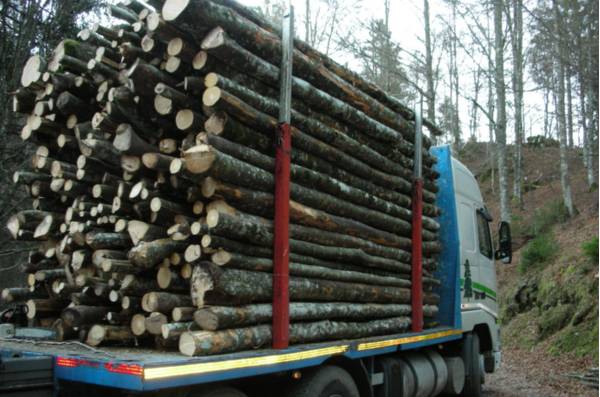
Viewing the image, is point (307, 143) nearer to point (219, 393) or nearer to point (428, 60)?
point (219, 393)

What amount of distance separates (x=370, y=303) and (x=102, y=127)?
3.26 m

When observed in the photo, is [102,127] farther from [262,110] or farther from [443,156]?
[443,156]

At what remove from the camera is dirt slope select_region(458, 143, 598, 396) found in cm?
1115

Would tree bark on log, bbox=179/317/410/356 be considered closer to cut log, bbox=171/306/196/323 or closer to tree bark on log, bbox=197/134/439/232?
cut log, bbox=171/306/196/323

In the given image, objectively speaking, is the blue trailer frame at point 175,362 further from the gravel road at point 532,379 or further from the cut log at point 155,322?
the gravel road at point 532,379

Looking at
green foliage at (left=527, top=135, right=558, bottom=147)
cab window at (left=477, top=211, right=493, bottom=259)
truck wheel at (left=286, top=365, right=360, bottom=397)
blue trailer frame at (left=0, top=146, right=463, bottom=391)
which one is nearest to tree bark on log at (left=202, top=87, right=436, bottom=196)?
blue trailer frame at (left=0, top=146, right=463, bottom=391)

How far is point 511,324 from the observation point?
15.5m

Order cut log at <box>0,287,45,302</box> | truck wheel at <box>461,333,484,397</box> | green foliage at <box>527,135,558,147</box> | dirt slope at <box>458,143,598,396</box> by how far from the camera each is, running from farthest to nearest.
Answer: green foliage at <box>527,135,558,147</box> < dirt slope at <box>458,143,598,396</box> < truck wheel at <box>461,333,484,397</box> < cut log at <box>0,287,45,302</box>

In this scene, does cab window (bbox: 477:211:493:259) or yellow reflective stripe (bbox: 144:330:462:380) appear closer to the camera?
yellow reflective stripe (bbox: 144:330:462:380)

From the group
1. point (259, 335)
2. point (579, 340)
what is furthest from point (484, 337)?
point (259, 335)

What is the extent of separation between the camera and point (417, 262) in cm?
723

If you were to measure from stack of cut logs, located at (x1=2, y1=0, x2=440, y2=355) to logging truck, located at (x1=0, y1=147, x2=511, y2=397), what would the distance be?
0.76 feet

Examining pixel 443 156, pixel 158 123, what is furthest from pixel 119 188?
pixel 443 156

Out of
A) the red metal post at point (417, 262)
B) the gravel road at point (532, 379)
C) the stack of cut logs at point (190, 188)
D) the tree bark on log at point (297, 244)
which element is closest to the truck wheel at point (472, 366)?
the gravel road at point (532, 379)
